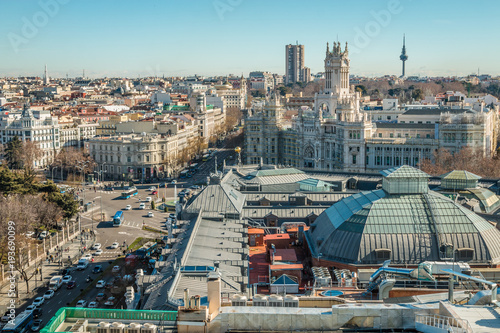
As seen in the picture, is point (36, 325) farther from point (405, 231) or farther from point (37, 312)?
point (405, 231)

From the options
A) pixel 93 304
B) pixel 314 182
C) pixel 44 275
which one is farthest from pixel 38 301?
pixel 314 182

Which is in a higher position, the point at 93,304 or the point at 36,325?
the point at 93,304

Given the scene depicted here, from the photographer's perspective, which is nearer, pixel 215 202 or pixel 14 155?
pixel 215 202


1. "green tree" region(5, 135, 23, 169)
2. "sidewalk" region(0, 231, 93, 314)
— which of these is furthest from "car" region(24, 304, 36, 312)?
"green tree" region(5, 135, 23, 169)

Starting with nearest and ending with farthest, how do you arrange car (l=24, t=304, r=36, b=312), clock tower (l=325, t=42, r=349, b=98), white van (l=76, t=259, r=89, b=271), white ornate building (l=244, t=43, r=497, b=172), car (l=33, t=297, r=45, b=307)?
1. car (l=24, t=304, r=36, b=312)
2. car (l=33, t=297, r=45, b=307)
3. white van (l=76, t=259, r=89, b=271)
4. white ornate building (l=244, t=43, r=497, b=172)
5. clock tower (l=325, t=42, r=349, b=98)

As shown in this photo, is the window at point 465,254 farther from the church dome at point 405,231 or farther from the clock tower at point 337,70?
the clock tower at point 337,70

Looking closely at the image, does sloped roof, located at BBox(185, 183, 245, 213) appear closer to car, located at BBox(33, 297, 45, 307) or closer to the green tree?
car, located at BBox(33, 297, 45, 307)

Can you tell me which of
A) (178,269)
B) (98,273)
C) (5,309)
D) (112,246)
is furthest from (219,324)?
(112,246)
